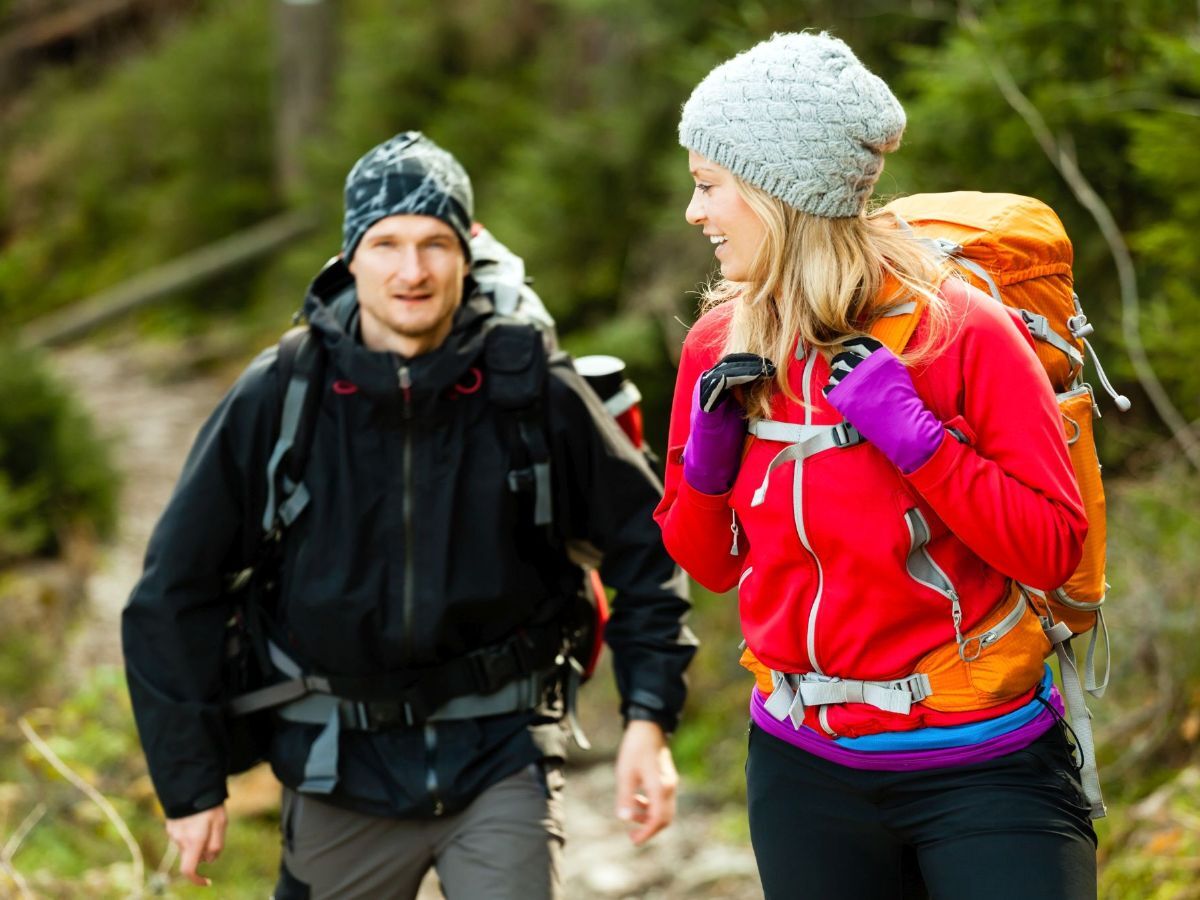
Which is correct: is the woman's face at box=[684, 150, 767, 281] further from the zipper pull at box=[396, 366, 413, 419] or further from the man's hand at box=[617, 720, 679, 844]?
the man's hand at box=[617, 720, 679, 844]

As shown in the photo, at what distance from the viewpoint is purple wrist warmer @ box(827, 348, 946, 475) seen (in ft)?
7.73

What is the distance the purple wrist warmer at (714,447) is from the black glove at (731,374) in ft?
0.14

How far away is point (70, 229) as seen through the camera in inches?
787

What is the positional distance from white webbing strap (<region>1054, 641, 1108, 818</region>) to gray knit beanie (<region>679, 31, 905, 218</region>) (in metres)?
0.90

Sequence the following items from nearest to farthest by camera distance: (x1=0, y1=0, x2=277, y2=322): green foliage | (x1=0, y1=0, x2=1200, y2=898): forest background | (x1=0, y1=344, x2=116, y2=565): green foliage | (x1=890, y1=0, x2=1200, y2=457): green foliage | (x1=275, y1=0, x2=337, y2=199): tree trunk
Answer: (x1=0, y1=0, x2=1200, y2=898): forest background < (x1=890, y1=0, x2=1200, y2=457): green foliage < (x1=0, y1=344, x2=116, y2=565): green foliage < (x1=275, y1=0, x2=337, y2=199): tree trunk < (x1=0, y1=0, x2=277, y2=322): green foliage

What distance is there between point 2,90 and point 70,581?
17.1 metres

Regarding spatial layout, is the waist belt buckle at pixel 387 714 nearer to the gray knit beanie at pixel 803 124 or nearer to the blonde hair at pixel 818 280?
the blonde hair at pixel 818 280

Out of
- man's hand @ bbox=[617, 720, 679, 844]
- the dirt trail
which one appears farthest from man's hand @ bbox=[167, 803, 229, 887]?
the dirt trail

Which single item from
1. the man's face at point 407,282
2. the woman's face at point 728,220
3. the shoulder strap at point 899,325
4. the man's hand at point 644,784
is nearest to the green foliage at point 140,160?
the man's face at point 407,282

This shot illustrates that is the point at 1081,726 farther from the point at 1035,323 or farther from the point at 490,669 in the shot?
the point at 490,669

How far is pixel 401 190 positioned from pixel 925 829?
2012mm

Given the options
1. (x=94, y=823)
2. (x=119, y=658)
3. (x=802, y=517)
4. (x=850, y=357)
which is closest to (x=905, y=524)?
(x=802, y=517)

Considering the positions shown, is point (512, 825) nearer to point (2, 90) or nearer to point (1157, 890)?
point (1157, 890)

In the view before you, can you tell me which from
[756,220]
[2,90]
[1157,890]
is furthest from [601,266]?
[2,90]
